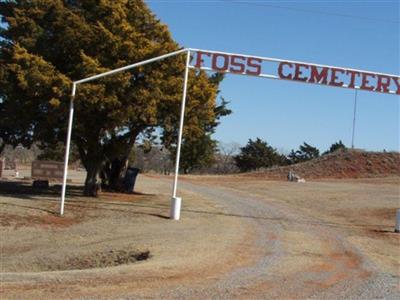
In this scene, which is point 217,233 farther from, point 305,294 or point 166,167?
point 166,167

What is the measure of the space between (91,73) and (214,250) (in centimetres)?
1057

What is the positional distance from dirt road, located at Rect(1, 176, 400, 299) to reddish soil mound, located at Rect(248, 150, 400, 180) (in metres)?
33.2

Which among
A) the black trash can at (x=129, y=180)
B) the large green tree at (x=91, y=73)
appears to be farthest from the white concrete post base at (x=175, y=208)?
the black trash can at (x=129, y=180)

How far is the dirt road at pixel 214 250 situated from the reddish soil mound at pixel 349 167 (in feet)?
109

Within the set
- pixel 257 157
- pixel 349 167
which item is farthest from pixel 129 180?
pixel 257 157

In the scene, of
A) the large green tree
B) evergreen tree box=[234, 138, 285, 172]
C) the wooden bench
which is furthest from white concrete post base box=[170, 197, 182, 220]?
evergreen tree box=[234, 138, 285, 172]

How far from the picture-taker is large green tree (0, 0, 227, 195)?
2255 cm

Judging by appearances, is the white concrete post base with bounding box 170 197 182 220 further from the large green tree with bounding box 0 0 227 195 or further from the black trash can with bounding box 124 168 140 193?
the black trash can with bounding box 124 168 140 193

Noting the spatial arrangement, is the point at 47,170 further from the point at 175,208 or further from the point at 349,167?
the point at 349,167

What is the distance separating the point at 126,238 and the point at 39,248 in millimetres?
2122

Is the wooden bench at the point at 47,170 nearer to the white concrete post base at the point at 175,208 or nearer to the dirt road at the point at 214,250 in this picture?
the dirt road at the point at 214,250

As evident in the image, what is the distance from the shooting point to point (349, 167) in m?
61.0

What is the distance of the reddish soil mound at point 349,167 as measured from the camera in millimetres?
59219

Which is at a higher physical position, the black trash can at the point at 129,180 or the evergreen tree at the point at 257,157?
the evergreen tree at the point at 257,157
